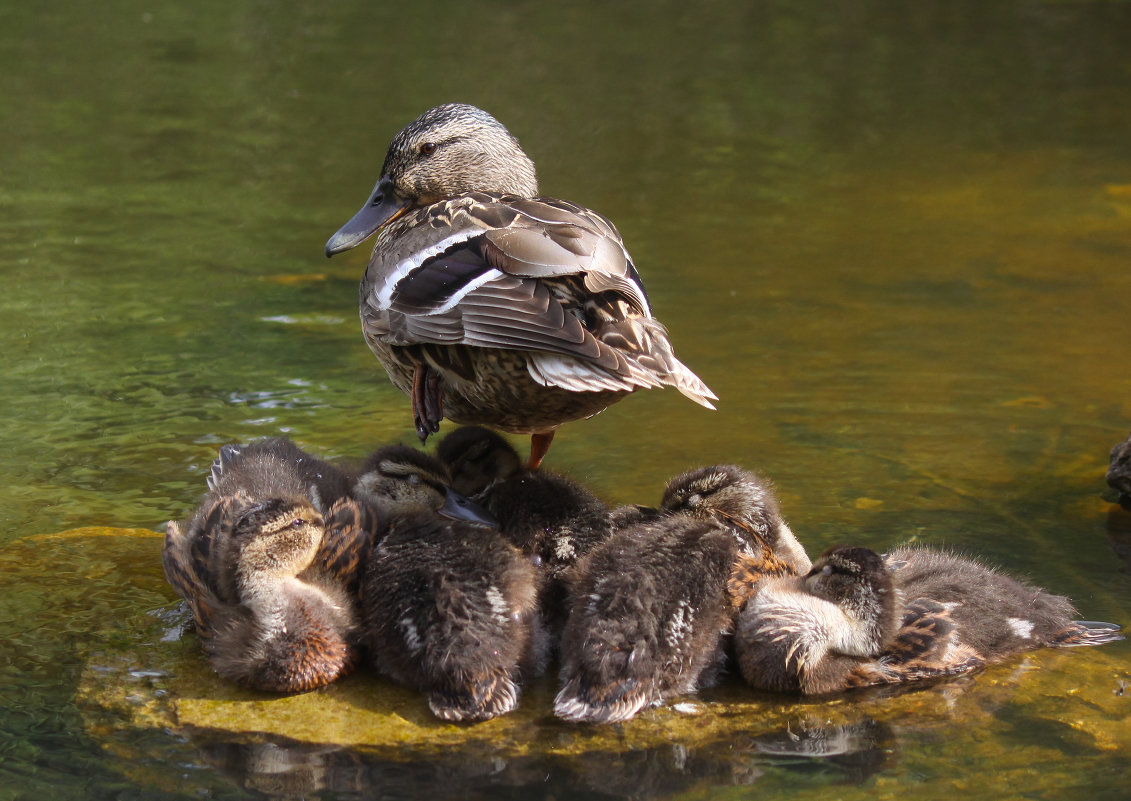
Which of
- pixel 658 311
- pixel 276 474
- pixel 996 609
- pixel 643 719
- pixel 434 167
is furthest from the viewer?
pixel 658 311

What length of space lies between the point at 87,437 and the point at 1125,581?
14.0 feet

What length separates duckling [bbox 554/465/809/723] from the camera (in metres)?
3.74

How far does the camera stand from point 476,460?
4.88 metres

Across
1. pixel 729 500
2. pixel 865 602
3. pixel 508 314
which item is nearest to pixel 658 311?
pixel 729 500

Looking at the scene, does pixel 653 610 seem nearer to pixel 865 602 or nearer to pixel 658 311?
pixel 865 602

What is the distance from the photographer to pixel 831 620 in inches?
154

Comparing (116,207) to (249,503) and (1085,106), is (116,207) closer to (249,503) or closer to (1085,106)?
(249,503)

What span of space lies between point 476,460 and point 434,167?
4.88 feet

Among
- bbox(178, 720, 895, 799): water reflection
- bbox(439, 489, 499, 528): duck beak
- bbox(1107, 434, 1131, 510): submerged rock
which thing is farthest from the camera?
bbox(1107, 434, 1131, 510): submerged rock

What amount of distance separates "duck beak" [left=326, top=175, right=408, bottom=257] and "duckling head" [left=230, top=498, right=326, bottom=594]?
74.1 inches

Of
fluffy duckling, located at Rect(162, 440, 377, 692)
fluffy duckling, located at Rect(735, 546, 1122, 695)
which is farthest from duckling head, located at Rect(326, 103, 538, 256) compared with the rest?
fluffy duckling, located at Rect(735, 546, 1122, 695)

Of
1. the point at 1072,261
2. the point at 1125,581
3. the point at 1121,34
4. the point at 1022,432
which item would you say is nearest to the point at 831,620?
the point at 1125,581

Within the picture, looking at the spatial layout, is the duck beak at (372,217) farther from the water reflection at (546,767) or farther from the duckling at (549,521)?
the water reflection at (546,767)

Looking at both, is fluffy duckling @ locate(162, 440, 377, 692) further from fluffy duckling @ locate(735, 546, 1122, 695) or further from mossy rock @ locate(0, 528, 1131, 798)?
fluffy duckling @ locate(735, 546, 1122, 695)
